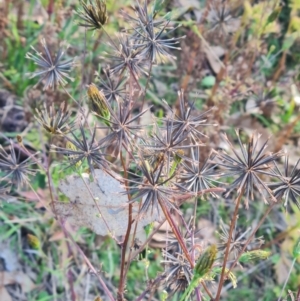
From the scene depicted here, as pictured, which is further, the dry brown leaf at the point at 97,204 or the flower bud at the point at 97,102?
the dry brown leaf at the point at 97,204

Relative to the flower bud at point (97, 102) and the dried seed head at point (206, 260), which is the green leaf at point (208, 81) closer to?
the flower bud at point (97, 102)

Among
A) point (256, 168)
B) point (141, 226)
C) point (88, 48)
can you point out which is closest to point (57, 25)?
point (88, 48)

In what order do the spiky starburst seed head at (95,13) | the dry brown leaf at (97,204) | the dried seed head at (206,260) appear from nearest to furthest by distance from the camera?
1. the dried seed head at (206,260)
2. the spiky starburst seed head at (95,13)
3. the dry brown leaf at (97,204)

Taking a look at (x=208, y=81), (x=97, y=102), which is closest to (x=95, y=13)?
(x=97, y=102)

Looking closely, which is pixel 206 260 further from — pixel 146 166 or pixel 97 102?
pixel 97 102

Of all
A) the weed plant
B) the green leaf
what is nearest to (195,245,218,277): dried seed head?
the weed plant

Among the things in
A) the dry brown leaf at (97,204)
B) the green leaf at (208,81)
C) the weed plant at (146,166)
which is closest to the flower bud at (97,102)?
the weed plant at (146,166)
